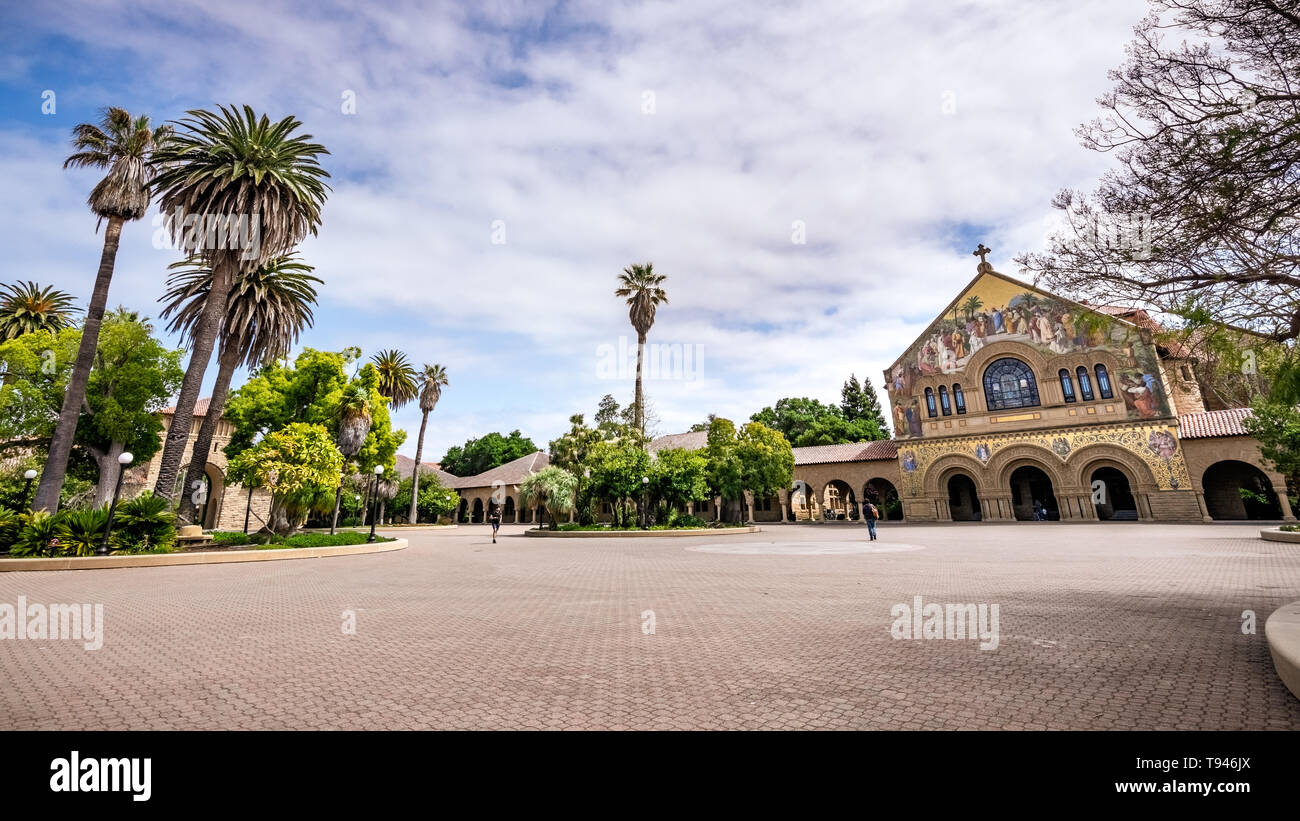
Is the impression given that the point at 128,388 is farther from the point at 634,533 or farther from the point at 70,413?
the point at 634,533

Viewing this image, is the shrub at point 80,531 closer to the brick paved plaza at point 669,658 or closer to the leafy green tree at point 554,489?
the brick paved plaza at point 669,658

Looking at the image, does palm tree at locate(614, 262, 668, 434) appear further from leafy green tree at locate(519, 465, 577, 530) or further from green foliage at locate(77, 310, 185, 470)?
green foliage at locate(77, 310, 185, 470)

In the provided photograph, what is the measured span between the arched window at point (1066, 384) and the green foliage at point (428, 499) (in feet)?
166

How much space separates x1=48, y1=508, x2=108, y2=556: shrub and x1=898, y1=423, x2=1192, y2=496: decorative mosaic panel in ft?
131

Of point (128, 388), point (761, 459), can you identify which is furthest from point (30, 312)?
point (761, 459)

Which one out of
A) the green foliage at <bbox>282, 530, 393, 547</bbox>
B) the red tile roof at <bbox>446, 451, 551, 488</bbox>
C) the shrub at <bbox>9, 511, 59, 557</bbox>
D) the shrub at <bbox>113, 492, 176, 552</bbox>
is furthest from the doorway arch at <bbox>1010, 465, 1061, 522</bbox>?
the shrub at <bbox>9, 511, 59, 557</bbox>

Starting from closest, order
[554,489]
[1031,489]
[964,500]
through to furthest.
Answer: [554,489]
[1031,489]
[964,500]

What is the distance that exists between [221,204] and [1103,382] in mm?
45360

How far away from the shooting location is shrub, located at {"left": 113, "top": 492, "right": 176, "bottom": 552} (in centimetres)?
1585

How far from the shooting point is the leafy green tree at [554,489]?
31438mm

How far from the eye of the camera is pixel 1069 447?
31.8 m

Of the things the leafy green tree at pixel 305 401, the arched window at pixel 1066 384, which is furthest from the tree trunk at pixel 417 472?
the arched window at pixel 1066 384

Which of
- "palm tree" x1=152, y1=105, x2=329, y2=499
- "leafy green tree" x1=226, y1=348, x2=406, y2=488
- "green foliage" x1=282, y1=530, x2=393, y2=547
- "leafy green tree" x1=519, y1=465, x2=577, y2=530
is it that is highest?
"palm tree" x1=152, y1=105, x2=329, y2=499
